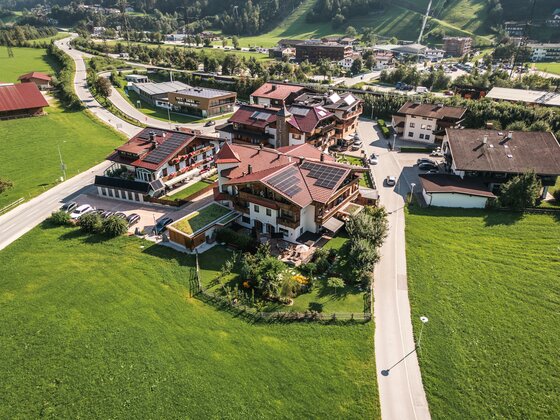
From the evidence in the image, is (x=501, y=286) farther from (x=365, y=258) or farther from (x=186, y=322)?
(x=186, y=322)

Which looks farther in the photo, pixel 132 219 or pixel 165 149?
pixel 165 149

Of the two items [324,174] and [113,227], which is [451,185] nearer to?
[324,174]

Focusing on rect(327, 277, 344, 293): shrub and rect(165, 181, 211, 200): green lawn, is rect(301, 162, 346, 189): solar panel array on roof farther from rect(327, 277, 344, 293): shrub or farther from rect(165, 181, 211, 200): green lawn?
rect(165, 181, 211, 200): green lawn

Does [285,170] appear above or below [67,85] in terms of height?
above

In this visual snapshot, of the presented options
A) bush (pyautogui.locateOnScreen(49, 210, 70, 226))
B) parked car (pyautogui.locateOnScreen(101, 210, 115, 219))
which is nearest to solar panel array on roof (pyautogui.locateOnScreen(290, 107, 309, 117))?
parked car (pyautogui.locateOnScreen(101, 210, 115, 219))

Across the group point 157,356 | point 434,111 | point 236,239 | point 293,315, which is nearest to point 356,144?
point 434,111

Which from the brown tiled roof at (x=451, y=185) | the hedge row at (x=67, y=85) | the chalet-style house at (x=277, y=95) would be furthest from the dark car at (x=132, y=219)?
the hedge row at (x=67, y=85)

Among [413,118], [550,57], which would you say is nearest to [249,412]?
[413,118]
